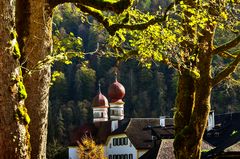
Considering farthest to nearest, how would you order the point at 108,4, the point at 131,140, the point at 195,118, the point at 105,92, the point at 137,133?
the point at 105,92, the point at 137,133, the point at 131,140, the point at 195,118, the point at 108,4

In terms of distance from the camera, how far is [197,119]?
14.3 m

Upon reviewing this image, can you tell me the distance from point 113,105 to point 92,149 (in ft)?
49.4

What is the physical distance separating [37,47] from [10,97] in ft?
6.16

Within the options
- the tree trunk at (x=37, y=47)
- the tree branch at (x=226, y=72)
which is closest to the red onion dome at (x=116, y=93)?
the tree branch at (x=226, y=72)

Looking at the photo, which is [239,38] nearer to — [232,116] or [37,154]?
[37,154]

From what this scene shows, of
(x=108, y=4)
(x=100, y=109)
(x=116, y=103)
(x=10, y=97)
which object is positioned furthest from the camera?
(x=100, y=109)

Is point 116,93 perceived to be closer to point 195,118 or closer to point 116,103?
point 116,103

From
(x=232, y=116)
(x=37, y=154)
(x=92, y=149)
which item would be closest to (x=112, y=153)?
(x=92, y=149)

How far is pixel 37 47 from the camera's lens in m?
8.66

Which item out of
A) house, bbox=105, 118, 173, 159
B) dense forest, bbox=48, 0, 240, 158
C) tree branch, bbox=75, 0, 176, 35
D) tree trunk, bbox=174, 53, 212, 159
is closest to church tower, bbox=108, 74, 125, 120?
house, bbox=105, 118, 173, 159

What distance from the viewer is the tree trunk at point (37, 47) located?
8.52 meters

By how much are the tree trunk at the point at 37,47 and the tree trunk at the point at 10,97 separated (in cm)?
139

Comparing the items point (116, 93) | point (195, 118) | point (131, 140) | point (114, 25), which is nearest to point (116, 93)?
point (116, 93)

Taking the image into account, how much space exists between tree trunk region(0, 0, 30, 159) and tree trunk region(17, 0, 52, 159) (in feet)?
4.57
